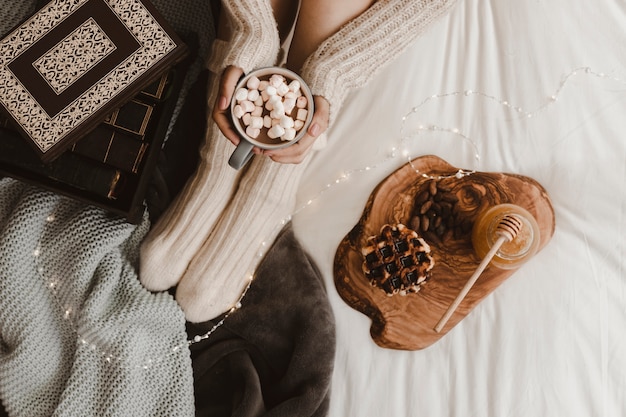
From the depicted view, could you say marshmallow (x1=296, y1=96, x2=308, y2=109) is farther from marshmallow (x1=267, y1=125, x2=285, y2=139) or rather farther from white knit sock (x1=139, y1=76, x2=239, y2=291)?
white knit sock (x1=139, y1=76, x2=239, y2=291)

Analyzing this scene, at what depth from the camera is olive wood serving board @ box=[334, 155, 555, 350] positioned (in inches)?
29.4

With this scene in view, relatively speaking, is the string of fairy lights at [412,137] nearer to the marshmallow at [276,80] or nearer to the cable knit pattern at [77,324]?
the cable knit pattern at [77,324]

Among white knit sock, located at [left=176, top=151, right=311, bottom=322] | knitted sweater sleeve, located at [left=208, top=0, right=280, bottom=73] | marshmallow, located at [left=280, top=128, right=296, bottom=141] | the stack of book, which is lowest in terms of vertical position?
white knit sock, located at [left=176, top=151, right=311, bottom=322]

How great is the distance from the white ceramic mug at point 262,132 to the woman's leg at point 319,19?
0.17 metres

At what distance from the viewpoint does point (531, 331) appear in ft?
2.41

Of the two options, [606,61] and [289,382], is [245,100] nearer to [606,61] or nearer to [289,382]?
[289,382]

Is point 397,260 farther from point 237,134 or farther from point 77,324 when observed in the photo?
point 77,324

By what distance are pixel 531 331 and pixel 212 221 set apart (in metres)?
0.54

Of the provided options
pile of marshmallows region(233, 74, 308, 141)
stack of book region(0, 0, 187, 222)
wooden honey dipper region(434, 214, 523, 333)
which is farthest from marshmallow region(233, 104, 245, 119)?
wooden honey dipper region(434, 214, 523, 333)

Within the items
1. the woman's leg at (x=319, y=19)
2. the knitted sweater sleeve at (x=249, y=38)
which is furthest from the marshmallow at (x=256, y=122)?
the woman's leg at (x=319, y=19)

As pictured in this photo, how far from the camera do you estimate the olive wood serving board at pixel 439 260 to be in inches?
29.4

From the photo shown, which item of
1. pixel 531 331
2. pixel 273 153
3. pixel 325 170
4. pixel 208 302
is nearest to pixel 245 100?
pixel 273 153

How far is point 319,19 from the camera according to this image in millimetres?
722

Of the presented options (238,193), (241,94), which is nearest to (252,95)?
(241,94)
